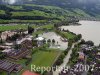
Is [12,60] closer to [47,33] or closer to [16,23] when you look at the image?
[47,33]

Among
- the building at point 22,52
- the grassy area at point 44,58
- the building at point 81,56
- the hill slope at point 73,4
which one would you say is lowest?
the hill slope at point 73,4

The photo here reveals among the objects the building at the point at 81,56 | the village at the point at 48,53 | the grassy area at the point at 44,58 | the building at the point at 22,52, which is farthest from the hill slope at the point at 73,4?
the building at the point at 81,56

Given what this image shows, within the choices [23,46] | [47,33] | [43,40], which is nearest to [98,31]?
[47,33]

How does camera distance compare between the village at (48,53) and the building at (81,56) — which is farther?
the building at (81,56)

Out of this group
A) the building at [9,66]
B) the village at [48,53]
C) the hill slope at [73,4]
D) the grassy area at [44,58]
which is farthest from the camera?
the hill slope at [73,4]

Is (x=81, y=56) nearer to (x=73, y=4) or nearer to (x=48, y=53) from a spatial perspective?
(x=48, y=53)

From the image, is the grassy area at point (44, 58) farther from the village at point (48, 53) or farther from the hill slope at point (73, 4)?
the hill slope at point (73, 4)

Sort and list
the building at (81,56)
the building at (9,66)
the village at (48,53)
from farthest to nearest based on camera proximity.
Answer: the building at (81,56), the village at (48,53), the building at (9,66)

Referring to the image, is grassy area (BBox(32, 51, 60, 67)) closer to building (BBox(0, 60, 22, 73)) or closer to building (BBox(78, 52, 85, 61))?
building (BBox(0, 60, 22, 73))

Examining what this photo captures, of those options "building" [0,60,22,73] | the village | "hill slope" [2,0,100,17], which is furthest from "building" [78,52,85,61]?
"hill slope" [2,0,100,17]

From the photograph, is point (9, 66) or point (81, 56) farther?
point (81, 56)

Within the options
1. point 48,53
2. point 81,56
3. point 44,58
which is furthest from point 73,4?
point 44,58
